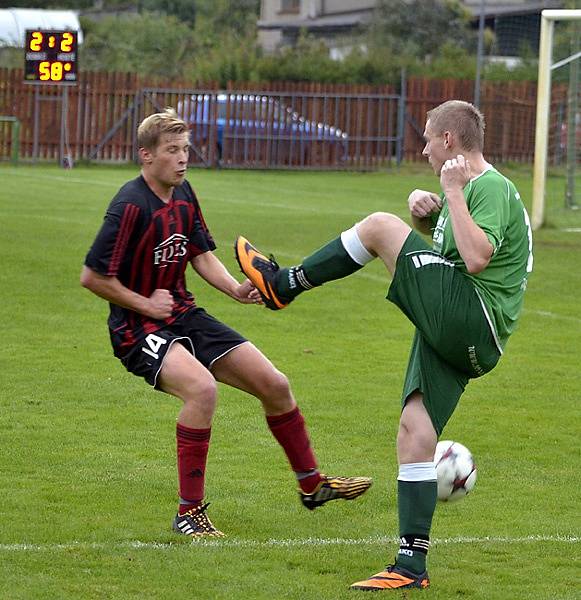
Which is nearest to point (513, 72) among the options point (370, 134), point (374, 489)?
point (370, 134)

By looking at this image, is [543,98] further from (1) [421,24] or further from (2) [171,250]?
(1) [421,24]

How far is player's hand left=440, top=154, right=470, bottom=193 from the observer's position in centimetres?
518

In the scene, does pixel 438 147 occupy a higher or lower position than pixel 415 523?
higher

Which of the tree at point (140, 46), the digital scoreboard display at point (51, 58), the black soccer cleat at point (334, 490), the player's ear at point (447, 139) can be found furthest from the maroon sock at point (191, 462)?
the tree at point (140, 46)

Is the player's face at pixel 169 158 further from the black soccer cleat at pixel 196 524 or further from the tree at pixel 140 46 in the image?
the tree at pixel 140 46

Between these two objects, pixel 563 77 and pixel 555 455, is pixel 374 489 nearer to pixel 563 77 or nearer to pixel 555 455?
pixel 555 455

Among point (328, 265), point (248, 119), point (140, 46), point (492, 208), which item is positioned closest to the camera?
point (492, 208)

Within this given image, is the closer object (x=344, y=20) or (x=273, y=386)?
(x=273, y=386)

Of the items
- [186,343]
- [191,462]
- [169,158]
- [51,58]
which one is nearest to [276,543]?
[191,462]

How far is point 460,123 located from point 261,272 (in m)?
1.19

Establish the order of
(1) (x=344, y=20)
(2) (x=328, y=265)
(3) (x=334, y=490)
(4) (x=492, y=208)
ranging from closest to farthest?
1. (4) (x=492, y=208)
2. (2) (x=328, y=265)
3. (3) (x=334, y=490)
4. (1) (x=344, y=20)

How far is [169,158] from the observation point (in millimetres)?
6113

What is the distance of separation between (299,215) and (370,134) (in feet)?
50.8

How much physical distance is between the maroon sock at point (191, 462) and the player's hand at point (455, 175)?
1.66 m
